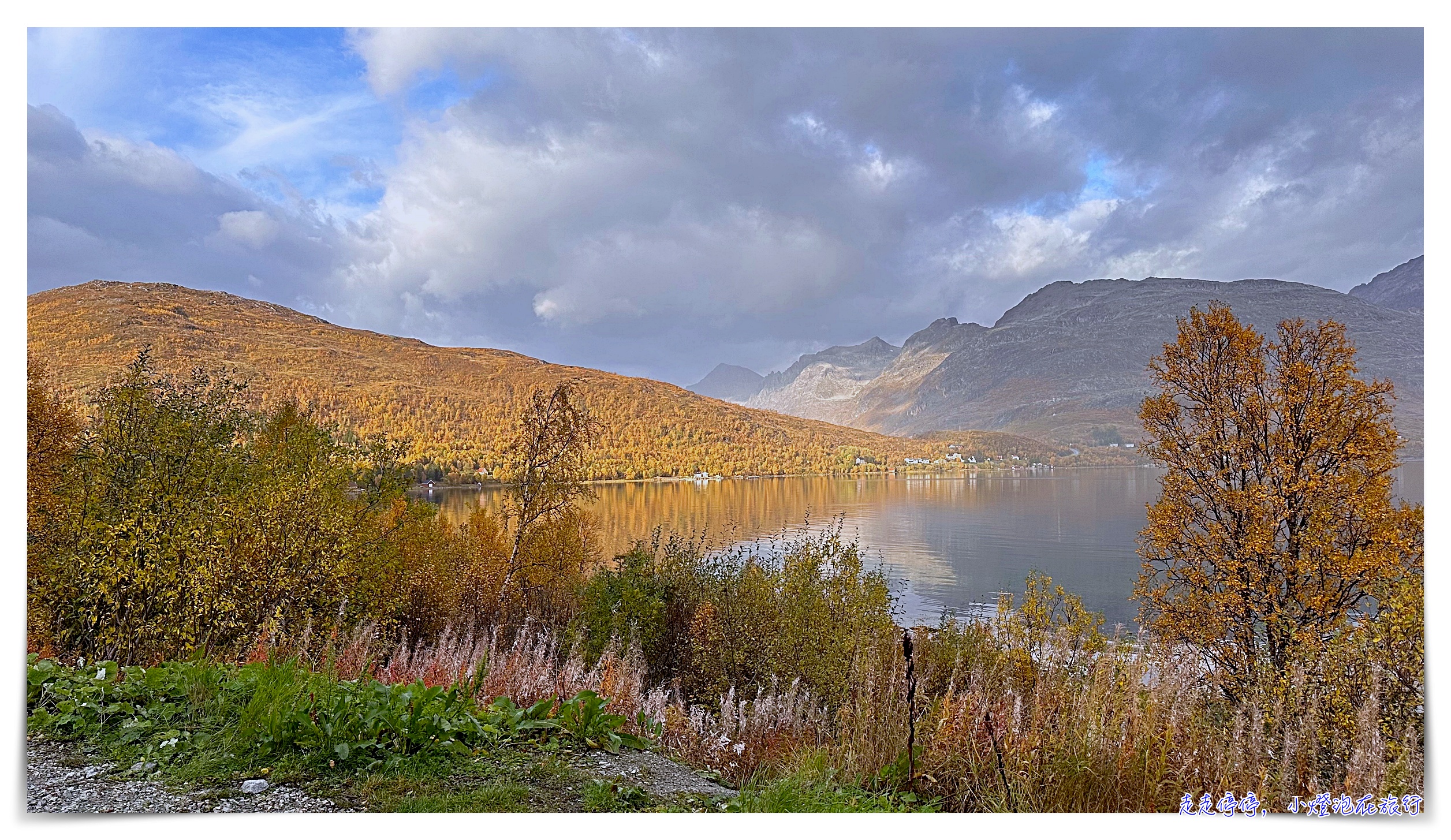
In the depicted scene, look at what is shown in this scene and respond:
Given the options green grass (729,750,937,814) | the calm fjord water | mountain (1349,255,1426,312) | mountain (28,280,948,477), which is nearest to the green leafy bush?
green grass (729,750,937,814)

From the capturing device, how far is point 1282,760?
3.15 meters

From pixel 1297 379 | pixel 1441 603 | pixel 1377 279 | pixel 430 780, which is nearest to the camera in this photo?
pixel 430 780

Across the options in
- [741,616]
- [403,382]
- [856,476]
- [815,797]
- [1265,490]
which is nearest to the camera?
[815,797]

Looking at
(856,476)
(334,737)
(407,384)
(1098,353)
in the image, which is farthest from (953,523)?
(856,476)

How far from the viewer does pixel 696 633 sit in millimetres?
9070

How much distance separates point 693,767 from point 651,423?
64.0 metres

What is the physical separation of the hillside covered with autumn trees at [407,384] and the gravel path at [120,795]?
5.06m

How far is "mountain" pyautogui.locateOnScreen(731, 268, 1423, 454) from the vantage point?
23.6 ft

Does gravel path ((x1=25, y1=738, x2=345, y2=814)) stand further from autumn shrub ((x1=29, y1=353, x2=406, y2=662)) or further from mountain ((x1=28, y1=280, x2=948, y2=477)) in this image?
mountain ((x1=28, y1=280, x2=948, y2=477))

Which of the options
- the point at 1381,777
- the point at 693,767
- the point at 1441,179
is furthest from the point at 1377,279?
the point at 693,767

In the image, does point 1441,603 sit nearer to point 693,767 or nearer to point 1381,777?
point 1381,777

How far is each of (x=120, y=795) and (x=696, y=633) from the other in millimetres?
6744

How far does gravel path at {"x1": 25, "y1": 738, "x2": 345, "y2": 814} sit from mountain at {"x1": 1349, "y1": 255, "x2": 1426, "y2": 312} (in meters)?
6.18

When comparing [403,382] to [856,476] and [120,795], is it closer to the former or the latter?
[120,795]
